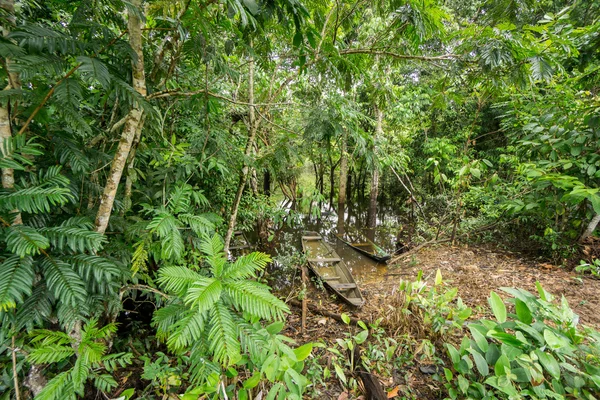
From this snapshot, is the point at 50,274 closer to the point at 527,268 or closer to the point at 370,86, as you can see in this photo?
the point at 370,86

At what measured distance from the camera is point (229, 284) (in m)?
1.06

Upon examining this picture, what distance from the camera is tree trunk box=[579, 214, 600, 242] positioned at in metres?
3.19

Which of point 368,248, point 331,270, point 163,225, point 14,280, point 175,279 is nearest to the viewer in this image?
point 14,280

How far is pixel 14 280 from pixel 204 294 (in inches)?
26.8

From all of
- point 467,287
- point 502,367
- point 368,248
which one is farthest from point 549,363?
point 368,248

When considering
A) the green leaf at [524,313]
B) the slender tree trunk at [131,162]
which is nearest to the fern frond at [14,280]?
the slender tree trunk at [131,162]

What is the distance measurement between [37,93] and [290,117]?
400 cm

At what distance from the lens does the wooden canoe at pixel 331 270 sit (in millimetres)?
4062

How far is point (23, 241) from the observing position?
35.2 inches

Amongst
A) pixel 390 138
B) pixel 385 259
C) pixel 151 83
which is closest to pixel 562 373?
pixel 151 83

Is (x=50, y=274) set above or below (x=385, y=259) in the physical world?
above

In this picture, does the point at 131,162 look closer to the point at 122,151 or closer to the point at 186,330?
the point at 122,151

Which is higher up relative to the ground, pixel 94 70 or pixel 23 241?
pixel 94 70

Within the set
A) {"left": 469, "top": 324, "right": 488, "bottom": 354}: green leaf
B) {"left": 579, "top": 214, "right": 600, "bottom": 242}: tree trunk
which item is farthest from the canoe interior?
{"left": 469, "top": 324, "right": 488, "bottom": 354}: green leaf
